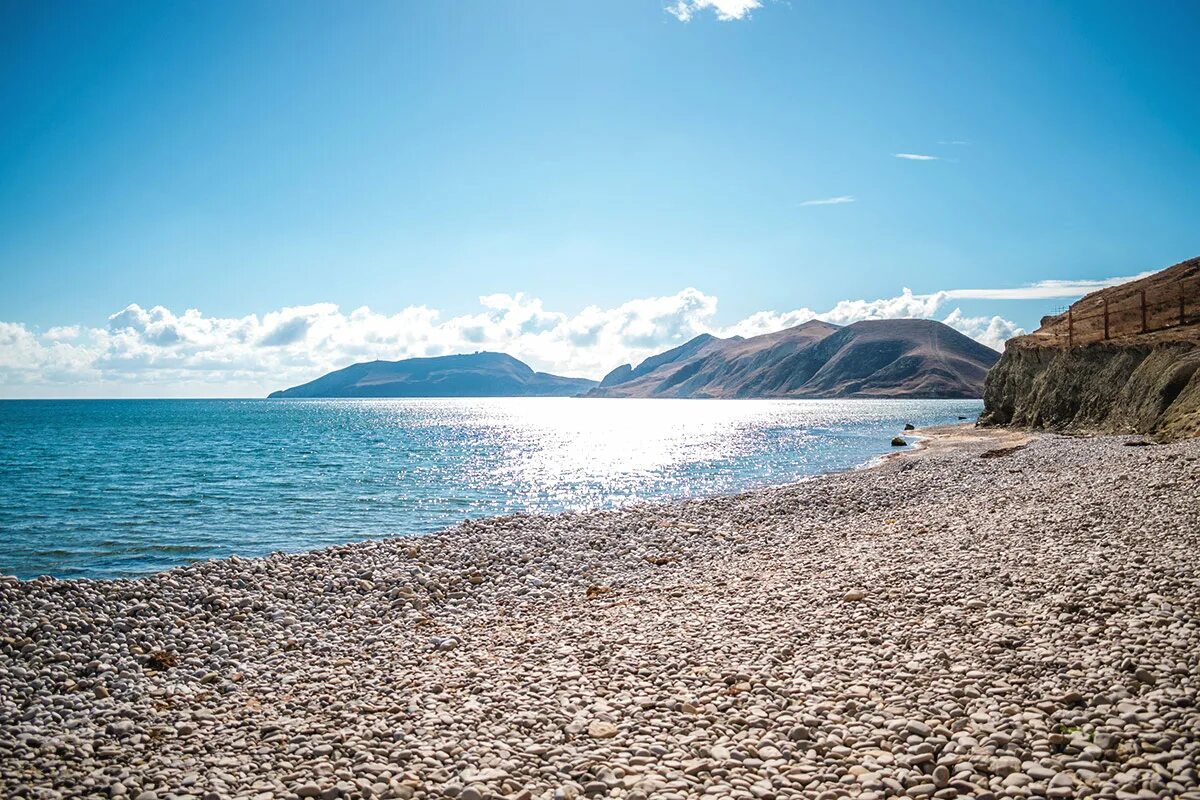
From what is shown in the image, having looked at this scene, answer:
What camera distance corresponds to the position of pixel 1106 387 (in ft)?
150

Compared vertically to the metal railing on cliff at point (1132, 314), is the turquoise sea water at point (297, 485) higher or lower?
lower

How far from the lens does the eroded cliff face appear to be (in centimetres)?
3681

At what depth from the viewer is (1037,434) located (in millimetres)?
50750

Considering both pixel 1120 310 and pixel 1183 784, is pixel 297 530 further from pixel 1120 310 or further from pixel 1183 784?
pixel 1120 310

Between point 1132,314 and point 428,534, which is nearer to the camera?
point 428,534

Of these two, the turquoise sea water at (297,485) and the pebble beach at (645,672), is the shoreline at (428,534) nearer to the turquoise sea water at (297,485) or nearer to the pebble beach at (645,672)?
the turquoise sea water at (297,485)

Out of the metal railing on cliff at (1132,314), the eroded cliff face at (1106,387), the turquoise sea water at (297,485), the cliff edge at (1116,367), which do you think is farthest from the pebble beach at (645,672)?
the metal railing on cliff at (1132,314)

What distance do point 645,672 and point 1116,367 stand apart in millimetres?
48765

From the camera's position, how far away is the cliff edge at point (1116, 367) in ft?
124

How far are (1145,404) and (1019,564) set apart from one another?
35.7m

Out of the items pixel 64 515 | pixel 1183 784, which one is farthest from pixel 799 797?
pixel 64 515

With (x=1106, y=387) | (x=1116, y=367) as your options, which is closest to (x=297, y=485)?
(x=1106, y=387)

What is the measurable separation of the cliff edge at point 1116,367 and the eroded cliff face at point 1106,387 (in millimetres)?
66

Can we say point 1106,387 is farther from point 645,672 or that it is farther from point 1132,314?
point 645,672
